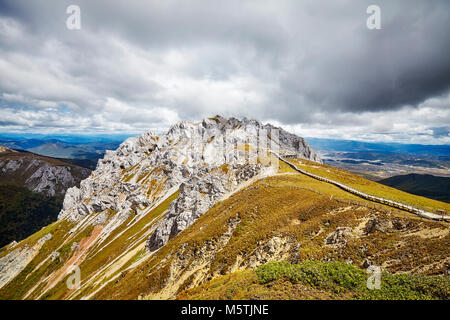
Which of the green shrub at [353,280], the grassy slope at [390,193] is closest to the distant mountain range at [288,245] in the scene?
the green shrub at [353,280]

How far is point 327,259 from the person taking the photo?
20.7 metres

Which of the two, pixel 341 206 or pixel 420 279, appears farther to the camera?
pixel 341 206

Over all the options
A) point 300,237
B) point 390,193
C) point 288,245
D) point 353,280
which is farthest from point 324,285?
point 390,193

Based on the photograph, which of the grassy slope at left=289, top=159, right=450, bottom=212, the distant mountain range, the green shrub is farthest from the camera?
the grassy slope at left=289, top=159, right=450, bottom=212

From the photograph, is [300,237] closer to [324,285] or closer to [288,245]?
[288,245]

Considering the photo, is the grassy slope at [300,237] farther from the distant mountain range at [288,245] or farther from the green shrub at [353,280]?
the green shrub at [353,280]

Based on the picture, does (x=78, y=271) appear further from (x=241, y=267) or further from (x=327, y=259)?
(x=327, y=259)

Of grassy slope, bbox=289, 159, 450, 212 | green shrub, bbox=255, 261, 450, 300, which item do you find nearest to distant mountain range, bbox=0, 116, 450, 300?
green shrub, bbox=255, 261, 450, 300

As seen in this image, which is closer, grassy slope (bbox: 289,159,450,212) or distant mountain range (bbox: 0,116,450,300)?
distant mountain range (bbox: 0,116,450,300)

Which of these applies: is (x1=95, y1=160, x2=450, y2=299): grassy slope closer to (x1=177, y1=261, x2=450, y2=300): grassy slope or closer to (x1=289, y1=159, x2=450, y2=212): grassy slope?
(x1=177, y1=261, x2=450, y2=300): grassy slope

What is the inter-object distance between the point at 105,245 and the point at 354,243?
5337 inches

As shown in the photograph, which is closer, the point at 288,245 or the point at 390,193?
the point at 288,245
